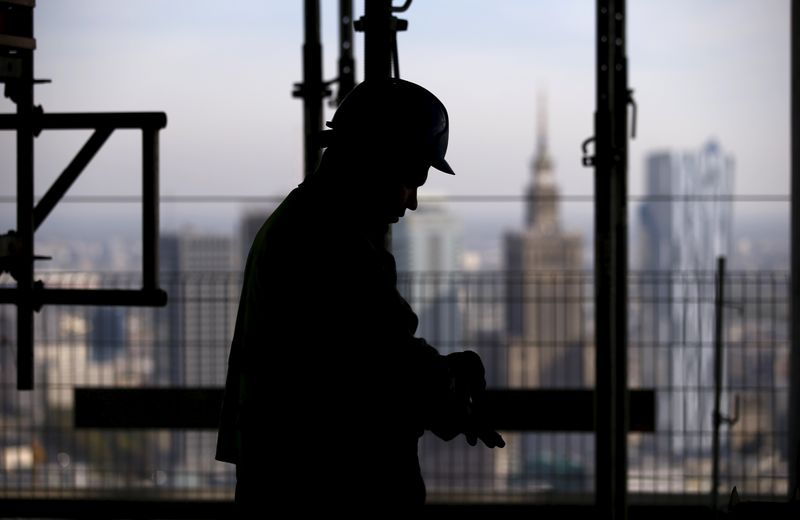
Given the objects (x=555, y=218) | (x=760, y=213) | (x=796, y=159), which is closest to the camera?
(x=796, y=159)

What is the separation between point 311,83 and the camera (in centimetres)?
438

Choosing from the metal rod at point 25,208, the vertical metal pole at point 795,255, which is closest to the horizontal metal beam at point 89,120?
the metal rod at point 25,208

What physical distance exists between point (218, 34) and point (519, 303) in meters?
1.83

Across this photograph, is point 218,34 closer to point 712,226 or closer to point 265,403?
point 712,226

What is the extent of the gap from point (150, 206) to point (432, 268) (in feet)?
5.47

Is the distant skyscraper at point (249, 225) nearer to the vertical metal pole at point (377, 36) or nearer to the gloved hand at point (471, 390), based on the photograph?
the vertical metal pole at point (377, 36)

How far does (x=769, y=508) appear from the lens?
2.50 m

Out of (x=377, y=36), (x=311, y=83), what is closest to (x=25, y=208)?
(x=311, y=83)

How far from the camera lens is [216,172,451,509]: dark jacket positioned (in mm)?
1966

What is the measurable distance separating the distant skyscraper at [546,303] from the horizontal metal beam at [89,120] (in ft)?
6.09

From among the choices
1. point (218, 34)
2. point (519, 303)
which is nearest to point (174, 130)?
point (218, 34)

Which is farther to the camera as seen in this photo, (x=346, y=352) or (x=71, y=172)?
(x=71, y=172)

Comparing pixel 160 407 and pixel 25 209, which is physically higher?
pixel 25 209

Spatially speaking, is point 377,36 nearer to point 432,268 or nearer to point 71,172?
point 71,172
